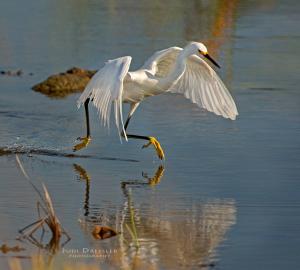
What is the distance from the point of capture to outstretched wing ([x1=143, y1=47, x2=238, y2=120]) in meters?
12.2

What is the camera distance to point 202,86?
40.5ft

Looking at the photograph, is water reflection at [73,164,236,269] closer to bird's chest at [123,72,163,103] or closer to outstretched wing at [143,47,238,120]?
bird's chest at [123,72,163,103]

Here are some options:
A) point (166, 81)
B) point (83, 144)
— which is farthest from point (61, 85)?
point (166, 81)

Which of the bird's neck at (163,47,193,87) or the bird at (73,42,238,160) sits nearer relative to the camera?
the bird at (73,42,238,160)

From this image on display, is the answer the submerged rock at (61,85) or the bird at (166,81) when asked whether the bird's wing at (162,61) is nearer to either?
the bird at (166,81)

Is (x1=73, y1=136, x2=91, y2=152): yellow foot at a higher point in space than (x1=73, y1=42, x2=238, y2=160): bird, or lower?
lower

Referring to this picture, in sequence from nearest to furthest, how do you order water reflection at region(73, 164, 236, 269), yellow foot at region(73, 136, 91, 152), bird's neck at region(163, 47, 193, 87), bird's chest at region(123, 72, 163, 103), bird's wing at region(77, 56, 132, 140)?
water reflection at region(73, 164, 236, 269)
bird's wing at region(77, 56, 132, 140)
bird's neck at region(163, 47, 193, 87)
bird's chest at region(123, 72, 163, 103)
yellow foot at region(73, 136, 91, 152)

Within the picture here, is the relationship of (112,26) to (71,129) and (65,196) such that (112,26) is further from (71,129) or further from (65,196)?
(65,196)

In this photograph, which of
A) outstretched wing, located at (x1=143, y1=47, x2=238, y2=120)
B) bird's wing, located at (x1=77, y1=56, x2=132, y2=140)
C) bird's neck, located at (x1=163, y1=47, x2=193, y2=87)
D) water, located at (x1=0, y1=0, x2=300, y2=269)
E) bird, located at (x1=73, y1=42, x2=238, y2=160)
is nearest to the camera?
water, located at (x1=0, y1=0, x2=300, y2=269)

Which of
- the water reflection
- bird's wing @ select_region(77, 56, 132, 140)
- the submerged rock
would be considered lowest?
the water reflection

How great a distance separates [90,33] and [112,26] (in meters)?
1.22

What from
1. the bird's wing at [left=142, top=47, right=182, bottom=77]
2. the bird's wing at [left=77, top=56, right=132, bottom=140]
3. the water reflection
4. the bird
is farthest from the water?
the bird's wing at [left=142, top=47, right=182, bottom=77]

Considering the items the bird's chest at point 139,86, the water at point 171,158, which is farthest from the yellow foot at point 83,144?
the bird's chest at point 139,86

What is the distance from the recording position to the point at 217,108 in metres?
12.3
